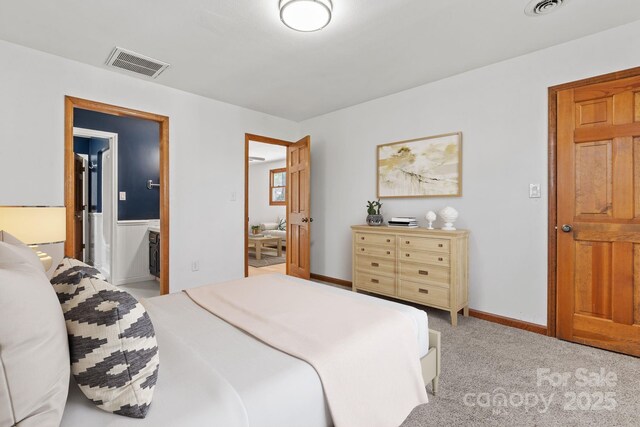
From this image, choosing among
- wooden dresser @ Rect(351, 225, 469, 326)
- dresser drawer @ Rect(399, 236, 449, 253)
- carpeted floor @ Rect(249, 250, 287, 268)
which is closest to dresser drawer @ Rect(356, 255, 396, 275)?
wooden dresser @ Rect(351, 225, 469, 326)

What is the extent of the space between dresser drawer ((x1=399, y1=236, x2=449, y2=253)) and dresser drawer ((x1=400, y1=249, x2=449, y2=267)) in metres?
0.04

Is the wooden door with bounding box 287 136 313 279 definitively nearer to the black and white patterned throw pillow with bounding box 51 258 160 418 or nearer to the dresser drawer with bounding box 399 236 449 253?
the dresser drawer with bounding box 399 236 449 253

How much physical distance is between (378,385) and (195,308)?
3.28 feet

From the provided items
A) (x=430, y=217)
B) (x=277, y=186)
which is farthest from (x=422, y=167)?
(x=277, y=186)

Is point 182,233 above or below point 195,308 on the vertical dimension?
above

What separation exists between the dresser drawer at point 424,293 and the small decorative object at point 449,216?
24.0 inches

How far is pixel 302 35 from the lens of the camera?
2416 mm

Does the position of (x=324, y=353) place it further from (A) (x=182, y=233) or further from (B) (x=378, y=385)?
(A) (x=182, y=233)

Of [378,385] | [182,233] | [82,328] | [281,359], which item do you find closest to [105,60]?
[182,233]

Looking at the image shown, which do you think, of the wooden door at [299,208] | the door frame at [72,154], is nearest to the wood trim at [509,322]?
the wooden door at [299,208]

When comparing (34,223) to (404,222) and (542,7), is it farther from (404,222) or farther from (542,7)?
(542,7)

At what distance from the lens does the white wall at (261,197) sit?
8.55m

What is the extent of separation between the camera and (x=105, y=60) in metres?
2.83

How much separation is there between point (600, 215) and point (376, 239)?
1884 mm
